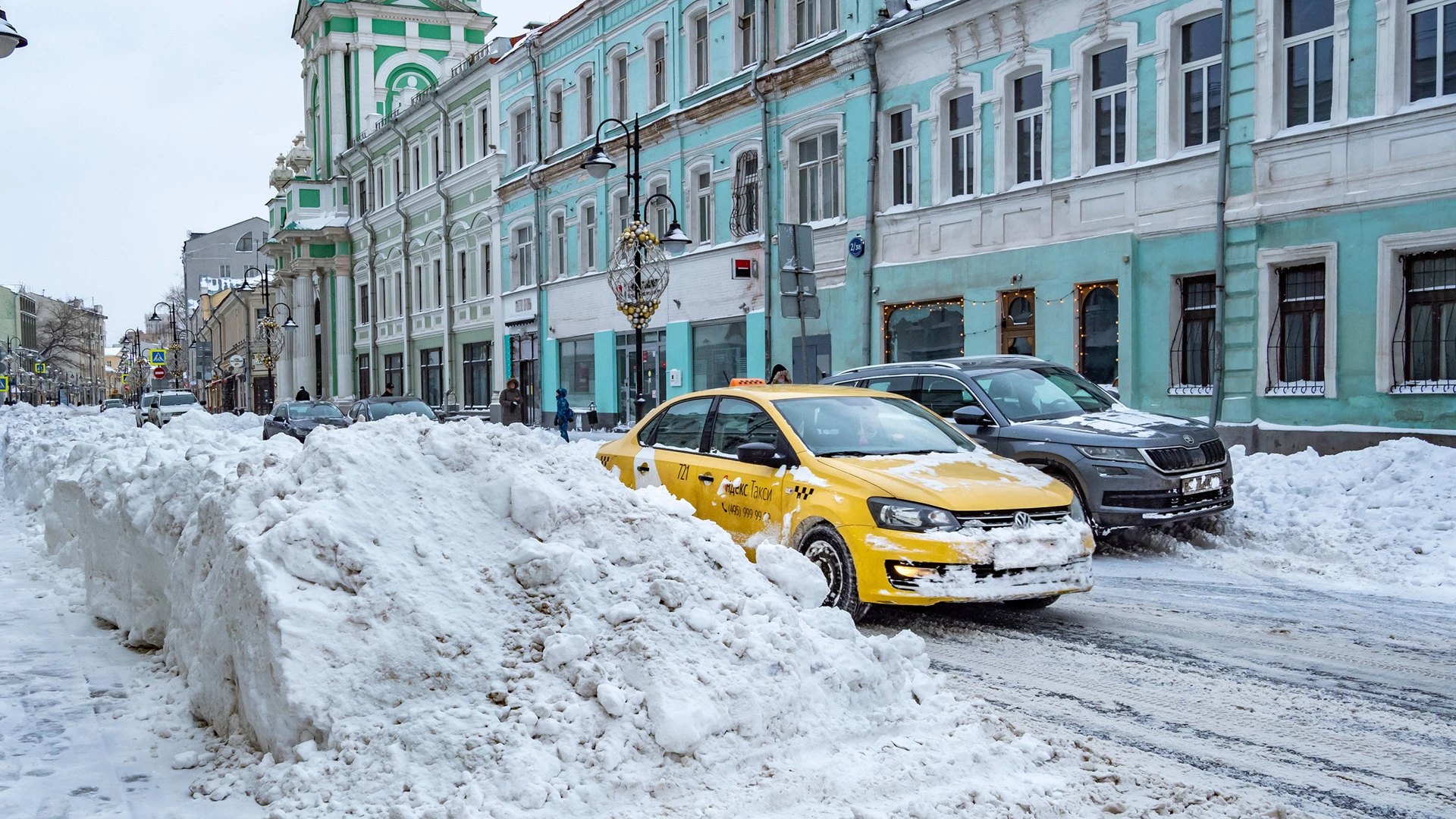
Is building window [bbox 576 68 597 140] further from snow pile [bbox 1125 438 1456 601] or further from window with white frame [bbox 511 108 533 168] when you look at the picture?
snow pile [bbox 1125 438 1456 601]

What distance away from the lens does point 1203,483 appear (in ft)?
33.8

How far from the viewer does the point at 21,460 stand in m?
16.2

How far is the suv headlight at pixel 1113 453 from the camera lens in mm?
10062

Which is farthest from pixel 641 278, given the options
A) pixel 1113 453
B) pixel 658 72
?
pixel 1113 453

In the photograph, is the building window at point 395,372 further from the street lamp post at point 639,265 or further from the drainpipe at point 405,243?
the street lamp post at point 639,265

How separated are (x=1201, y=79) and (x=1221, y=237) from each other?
2528mm

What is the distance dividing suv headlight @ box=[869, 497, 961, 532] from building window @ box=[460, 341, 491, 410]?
33.7 metres

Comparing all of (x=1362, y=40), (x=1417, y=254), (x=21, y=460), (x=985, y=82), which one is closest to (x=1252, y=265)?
(x=1417, y=254)

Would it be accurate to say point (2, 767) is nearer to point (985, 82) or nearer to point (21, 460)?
point (21, 460)

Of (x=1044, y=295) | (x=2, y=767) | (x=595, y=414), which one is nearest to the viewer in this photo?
(x=2, y=767)

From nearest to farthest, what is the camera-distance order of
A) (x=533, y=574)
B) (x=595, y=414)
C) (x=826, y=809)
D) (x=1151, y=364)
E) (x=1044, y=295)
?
(x=826, y=809) → (x=533, y=574) → (x=1151, y=364) → (x=1044, y=295) → (x=595, y=414)

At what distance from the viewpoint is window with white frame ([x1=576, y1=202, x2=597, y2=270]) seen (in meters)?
33.1

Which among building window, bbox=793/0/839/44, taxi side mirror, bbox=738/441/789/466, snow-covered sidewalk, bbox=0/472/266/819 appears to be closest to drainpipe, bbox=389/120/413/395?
building window, bbox=793/0/839/44

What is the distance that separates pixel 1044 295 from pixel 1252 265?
12.1ft
